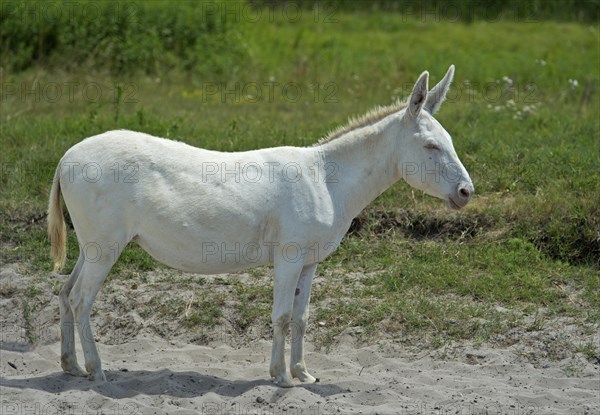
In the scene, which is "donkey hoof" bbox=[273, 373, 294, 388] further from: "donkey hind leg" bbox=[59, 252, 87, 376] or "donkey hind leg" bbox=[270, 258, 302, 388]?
"donkey hind leg" bbox=[59, 252, 87, 376]

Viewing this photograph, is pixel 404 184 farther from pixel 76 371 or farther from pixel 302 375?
pixel 76 371

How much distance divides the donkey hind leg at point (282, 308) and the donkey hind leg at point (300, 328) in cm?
18

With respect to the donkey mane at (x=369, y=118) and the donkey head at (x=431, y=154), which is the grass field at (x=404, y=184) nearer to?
the donkey head at (x=431, y=154)

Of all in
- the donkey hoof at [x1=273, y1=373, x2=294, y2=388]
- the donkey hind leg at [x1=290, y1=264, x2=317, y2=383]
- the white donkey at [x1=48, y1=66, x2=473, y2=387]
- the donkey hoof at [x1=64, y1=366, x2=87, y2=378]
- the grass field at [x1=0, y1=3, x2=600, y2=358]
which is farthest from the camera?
the grass field at [x1=0, y1=3, x2=600, y2=358]

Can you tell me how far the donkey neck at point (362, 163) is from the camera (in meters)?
7.08

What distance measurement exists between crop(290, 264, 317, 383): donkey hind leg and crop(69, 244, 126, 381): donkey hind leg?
1.33 meters

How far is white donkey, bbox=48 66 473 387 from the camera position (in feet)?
22.1

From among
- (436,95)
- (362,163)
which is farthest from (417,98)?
(362,163)

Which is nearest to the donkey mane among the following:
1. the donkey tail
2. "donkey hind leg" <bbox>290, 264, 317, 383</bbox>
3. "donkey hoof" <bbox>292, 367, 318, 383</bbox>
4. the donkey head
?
the donkey head

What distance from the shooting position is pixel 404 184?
32.6 ft

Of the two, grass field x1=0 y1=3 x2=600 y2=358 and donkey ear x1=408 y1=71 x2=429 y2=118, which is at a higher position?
donkey ear x1=408 y1=71 x2=429 y2=118

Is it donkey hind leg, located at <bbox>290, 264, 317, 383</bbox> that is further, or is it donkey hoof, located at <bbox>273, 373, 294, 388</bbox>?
donkey hind leg, located at <bbox>290, 264, 317, 383</bbox>

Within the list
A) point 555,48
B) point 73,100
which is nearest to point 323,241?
point 73,100

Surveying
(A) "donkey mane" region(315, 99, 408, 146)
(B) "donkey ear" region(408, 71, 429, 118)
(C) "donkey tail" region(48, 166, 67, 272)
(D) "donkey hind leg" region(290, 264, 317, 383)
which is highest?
(B) "donkey ear" region(408, 71, 429, 118)
